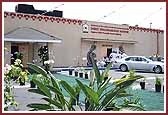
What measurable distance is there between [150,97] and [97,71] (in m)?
4.04

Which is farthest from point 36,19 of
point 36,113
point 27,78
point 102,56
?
point 36,113

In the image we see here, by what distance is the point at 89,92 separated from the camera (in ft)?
12.6

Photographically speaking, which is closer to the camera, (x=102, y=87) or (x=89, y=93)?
(x=89, y=93)

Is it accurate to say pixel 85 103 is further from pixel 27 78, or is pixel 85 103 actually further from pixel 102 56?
pixel 102 56

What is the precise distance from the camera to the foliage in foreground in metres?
3.88

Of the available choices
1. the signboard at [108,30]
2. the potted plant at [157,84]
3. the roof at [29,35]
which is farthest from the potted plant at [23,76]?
the potted plant at [157,84]

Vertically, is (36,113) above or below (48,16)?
below

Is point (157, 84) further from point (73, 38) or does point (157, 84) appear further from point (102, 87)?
point (102, 87)

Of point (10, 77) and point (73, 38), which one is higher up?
point (73, 38)

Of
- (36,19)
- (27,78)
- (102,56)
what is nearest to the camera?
(27,78)

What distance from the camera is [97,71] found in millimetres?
4105

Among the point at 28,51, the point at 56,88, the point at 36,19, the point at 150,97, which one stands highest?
the point at 36,19

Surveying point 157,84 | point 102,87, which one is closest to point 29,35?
point 102,87

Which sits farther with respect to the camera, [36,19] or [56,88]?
[36,19]
